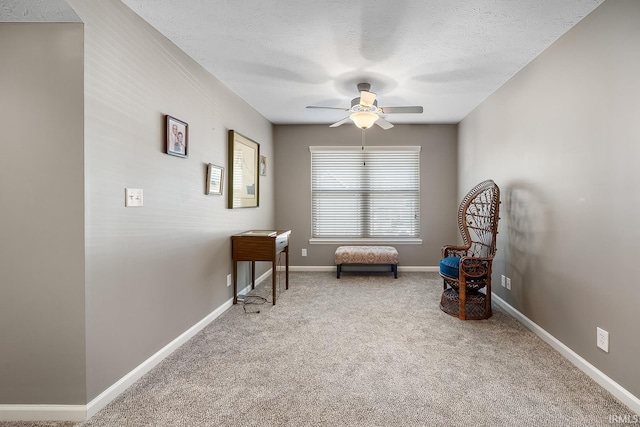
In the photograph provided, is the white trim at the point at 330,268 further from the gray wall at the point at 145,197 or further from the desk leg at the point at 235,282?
the gray wall at the point at 145,197

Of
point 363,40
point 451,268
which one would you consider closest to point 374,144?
point 451,268

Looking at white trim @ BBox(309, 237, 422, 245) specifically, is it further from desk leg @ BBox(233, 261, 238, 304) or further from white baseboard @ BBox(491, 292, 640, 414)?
white baseboard @ BBox(491, 292, 640, 414)

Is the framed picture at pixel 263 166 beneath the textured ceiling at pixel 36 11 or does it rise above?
beneath

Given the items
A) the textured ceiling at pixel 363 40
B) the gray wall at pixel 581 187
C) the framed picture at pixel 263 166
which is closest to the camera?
the gray wall at pixel 581 187

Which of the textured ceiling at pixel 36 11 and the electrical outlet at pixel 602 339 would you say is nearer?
the textured ceiling at pixel 36 11

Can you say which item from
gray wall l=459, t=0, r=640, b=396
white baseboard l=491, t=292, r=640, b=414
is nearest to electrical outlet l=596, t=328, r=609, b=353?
gray wall l=459, t=0, r=640, b=396

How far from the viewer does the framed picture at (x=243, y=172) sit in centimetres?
333

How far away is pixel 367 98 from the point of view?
2.92 m

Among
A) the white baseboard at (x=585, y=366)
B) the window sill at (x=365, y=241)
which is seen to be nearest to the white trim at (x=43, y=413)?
the white baseboard at (x=585, y=366)

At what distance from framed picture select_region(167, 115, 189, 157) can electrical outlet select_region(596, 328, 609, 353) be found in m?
3.17

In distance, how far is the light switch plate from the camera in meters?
1.87

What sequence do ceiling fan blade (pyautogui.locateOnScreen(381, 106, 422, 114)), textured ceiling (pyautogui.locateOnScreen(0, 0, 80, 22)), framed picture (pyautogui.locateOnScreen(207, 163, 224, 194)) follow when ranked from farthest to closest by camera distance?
ceiling fan blade (pyautogui.locateOnScreen(381, 106, 422, 114)) → framed picture (pyautogui.locateOnScreen(207, 163, 224, 194)) → textured ceiling (pyautogui.locateOnScreen(0, 0, 80, 22))

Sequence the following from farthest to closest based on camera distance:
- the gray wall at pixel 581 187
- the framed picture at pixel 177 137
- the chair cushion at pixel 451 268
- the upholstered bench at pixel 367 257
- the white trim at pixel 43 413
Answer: the upholstered bench at pixel 367 257 < the chair cushion at pixel 451 268 < the framed picture at pixel 177 137 < the gray wall at pixel 581 187 < the white trim at pixel 43 413

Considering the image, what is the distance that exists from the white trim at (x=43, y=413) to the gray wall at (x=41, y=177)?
413 mm
